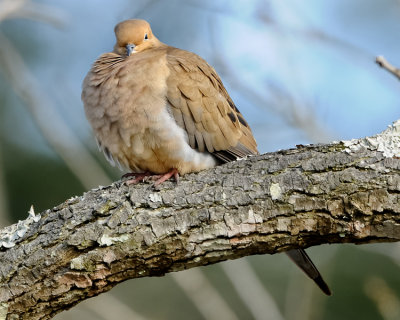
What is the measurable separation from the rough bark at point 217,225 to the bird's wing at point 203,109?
78cm

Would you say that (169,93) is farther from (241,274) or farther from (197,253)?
(241,274)

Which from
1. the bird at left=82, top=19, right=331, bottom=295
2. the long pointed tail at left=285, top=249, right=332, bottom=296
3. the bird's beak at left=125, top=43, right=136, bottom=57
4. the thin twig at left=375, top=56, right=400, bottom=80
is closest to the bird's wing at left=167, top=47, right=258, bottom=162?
the bird at left=82, top=19, right=331, bottom=295

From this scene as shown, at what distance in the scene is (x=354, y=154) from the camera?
2637mm

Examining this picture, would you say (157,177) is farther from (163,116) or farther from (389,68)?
(389,68)

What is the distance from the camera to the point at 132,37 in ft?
13.1

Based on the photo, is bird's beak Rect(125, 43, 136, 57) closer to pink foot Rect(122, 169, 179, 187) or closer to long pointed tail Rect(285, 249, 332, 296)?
pink foot Rect(122, 169, 179, 187)

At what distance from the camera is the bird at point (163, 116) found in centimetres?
342

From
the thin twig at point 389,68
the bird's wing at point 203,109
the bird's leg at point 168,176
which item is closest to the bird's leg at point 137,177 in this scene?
the bird's leg at point 168,176

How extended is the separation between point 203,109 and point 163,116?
0.31 m

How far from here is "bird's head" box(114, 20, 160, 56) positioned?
4.00m

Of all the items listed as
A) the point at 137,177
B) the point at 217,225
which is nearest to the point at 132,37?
the point at 137,177

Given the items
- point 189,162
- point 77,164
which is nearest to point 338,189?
point 189,162

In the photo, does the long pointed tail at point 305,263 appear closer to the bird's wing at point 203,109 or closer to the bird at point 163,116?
the bird at point 163,116

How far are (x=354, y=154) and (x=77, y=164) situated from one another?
2597 millimetres
